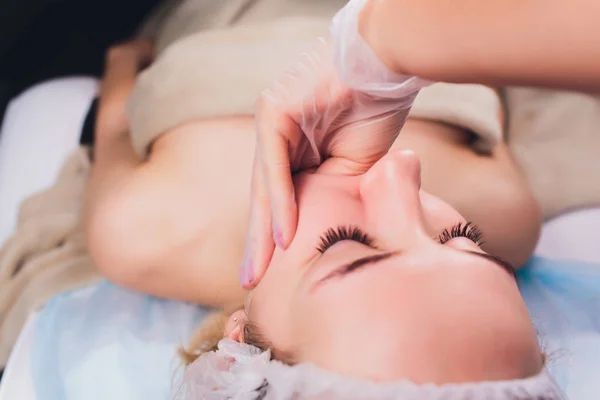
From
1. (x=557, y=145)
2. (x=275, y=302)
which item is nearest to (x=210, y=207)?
(x=275, y=302)

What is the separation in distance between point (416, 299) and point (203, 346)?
35cm

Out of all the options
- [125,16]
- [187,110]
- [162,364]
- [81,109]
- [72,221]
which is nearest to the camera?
[162,364]

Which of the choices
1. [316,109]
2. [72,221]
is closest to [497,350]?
[316,109]

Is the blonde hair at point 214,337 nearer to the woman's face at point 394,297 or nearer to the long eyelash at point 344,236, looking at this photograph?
the woman's face at point 394,297

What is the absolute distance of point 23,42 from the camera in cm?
137

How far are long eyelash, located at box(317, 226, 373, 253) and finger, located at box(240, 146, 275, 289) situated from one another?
0.32 ft

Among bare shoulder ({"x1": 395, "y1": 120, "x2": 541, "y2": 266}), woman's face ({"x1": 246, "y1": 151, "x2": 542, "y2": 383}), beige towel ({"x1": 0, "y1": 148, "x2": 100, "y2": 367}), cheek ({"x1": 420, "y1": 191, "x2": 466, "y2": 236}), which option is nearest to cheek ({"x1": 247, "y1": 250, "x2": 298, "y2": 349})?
woman's face ({"x1": 246, "y1": 151, "x2": 542, "y2": 383})

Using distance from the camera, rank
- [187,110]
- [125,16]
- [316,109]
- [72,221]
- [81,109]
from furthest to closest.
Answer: [125,16]
[81,109]
[72,221]
[187,110]
[316,109]

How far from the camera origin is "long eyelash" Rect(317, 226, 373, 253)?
0.58m

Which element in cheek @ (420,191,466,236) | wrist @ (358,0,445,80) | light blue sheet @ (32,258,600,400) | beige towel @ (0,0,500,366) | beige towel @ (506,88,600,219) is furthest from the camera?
beige towel @ (506,88,600,219)

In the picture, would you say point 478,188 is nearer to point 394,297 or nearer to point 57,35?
point 394,297

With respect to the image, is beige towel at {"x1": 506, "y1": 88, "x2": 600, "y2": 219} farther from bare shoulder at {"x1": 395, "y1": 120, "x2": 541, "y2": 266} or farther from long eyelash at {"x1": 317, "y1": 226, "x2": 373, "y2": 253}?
long eyelash at {"x1": 317, "y1": 226, "x2": 373, "y2": 253}

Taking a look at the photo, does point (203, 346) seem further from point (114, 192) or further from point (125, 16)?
point (125, 16)

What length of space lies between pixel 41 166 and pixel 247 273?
0.71 meters
